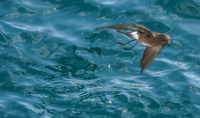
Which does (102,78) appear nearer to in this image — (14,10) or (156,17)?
(156,17)

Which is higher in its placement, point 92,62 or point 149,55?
point 92,62

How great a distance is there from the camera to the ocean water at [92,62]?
308 inches

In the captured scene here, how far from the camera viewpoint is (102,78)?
8.39 metres

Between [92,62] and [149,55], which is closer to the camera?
[149,55]

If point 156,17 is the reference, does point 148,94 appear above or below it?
below

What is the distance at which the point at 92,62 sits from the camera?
8766mm

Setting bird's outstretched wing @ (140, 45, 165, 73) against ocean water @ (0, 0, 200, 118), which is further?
ocean water @ (0, 0, 200, 118)

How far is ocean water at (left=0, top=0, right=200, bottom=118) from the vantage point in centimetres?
783

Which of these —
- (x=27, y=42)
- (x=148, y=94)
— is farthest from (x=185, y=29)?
(x=27, y=42)

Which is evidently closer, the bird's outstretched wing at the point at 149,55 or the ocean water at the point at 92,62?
the bird's outstretched wing at the point at 149,55

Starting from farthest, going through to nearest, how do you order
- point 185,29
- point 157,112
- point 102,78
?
point 185,29 < point 102,78 < point 157,112

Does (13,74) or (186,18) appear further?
(186,18)

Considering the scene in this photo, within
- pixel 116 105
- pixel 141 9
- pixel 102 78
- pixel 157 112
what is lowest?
pixel 157 112

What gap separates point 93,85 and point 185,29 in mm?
2984
